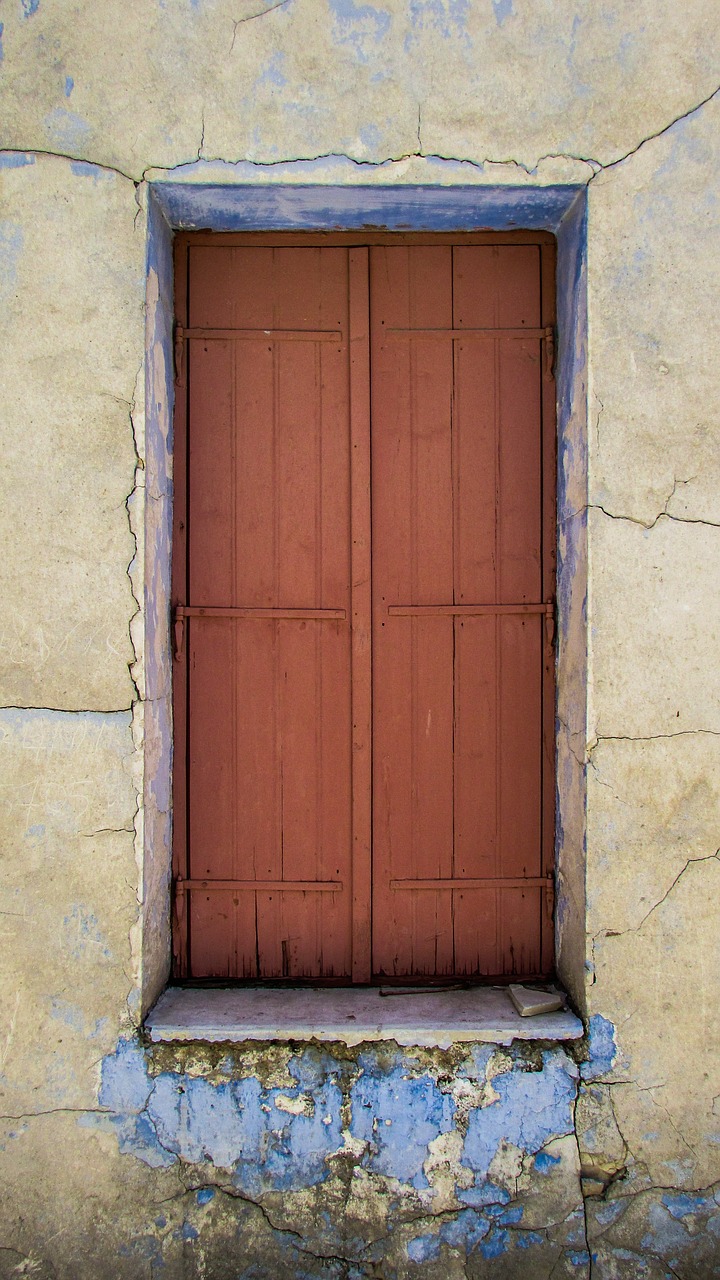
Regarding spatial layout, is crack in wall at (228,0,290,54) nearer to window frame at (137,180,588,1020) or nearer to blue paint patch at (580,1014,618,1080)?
window frame at (137,180,588,1020)

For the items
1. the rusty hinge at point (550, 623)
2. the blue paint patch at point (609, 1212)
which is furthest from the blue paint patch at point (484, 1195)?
the rusty hinge at point (550, 623)

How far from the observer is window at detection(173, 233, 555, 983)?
7.73 feet

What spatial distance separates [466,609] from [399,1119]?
1.48m

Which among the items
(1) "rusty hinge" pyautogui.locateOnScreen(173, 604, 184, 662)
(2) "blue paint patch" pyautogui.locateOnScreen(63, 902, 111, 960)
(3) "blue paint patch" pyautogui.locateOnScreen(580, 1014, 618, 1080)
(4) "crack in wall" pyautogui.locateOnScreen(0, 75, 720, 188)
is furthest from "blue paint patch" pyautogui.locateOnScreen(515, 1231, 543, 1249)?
(4) "crack in wall" pyautogui.locateOnScreen(0, 75, 720, 188)

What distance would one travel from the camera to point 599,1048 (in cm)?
210

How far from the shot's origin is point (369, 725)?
93.4 inches

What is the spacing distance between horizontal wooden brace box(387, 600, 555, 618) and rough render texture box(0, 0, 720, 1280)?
0.79 ft

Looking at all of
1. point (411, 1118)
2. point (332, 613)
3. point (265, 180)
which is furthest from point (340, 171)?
point (411, 1118)

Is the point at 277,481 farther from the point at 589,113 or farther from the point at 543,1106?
the point at 543,1106

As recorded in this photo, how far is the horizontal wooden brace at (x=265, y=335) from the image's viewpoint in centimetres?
236

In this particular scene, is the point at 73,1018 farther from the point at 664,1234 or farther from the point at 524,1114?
the point at 664,1234

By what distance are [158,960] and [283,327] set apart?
200 centimetres

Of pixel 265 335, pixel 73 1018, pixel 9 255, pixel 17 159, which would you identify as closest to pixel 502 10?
pixel 265 335

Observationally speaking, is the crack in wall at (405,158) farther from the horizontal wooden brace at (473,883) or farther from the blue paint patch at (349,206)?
the horizontal wooden brace at (473,883)
